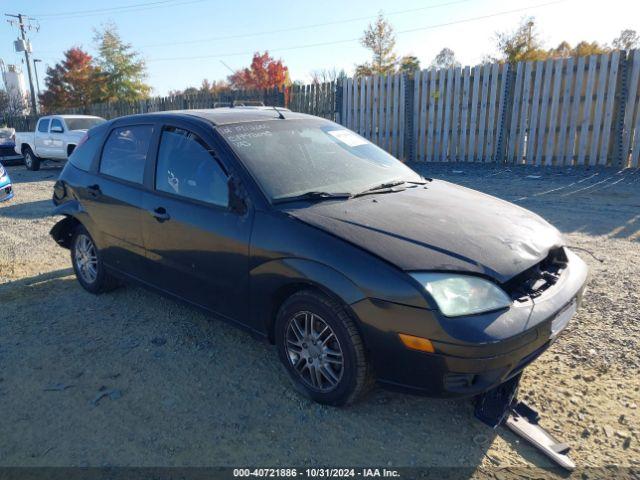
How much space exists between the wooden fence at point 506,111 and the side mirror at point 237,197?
10037mm

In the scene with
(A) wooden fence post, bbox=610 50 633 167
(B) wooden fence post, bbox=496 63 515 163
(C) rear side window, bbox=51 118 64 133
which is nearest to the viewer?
(A) wooden fence post, bbox=610 50 633 167

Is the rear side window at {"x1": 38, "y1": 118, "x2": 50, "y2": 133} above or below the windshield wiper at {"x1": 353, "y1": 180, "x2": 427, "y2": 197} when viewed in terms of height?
above

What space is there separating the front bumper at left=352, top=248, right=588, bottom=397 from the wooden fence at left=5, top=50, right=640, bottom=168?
379 inches

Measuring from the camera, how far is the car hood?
8.41 ft

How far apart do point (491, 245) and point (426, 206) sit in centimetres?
60

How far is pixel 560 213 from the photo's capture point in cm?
715

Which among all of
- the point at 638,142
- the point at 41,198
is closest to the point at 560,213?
the point at 638,142

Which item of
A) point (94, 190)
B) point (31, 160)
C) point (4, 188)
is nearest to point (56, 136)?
point (31, 160)

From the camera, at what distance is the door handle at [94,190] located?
4328mm

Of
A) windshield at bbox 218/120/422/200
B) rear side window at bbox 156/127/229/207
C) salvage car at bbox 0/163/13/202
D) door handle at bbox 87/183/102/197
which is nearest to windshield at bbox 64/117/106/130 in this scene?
salvage car at bbox 0/163/13/202

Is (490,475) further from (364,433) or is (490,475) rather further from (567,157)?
(567,157)

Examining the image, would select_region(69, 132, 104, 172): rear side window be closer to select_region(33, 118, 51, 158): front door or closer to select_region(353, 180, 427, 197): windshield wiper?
select_region(353, 180, 427, 197): windshield wiper

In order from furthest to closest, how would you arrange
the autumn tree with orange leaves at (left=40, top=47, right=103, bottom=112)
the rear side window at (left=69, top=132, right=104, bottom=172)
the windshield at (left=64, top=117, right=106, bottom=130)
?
the autumn tree with orange leaves at (left=40, top=47, right=103, bottom=112)
the windshield at (left=64, top=117, right=106, bottom=130)
the rear side window at (left=69, top=132, right=104, bottom=172)

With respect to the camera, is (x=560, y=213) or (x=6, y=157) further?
(x=6, y=157)
